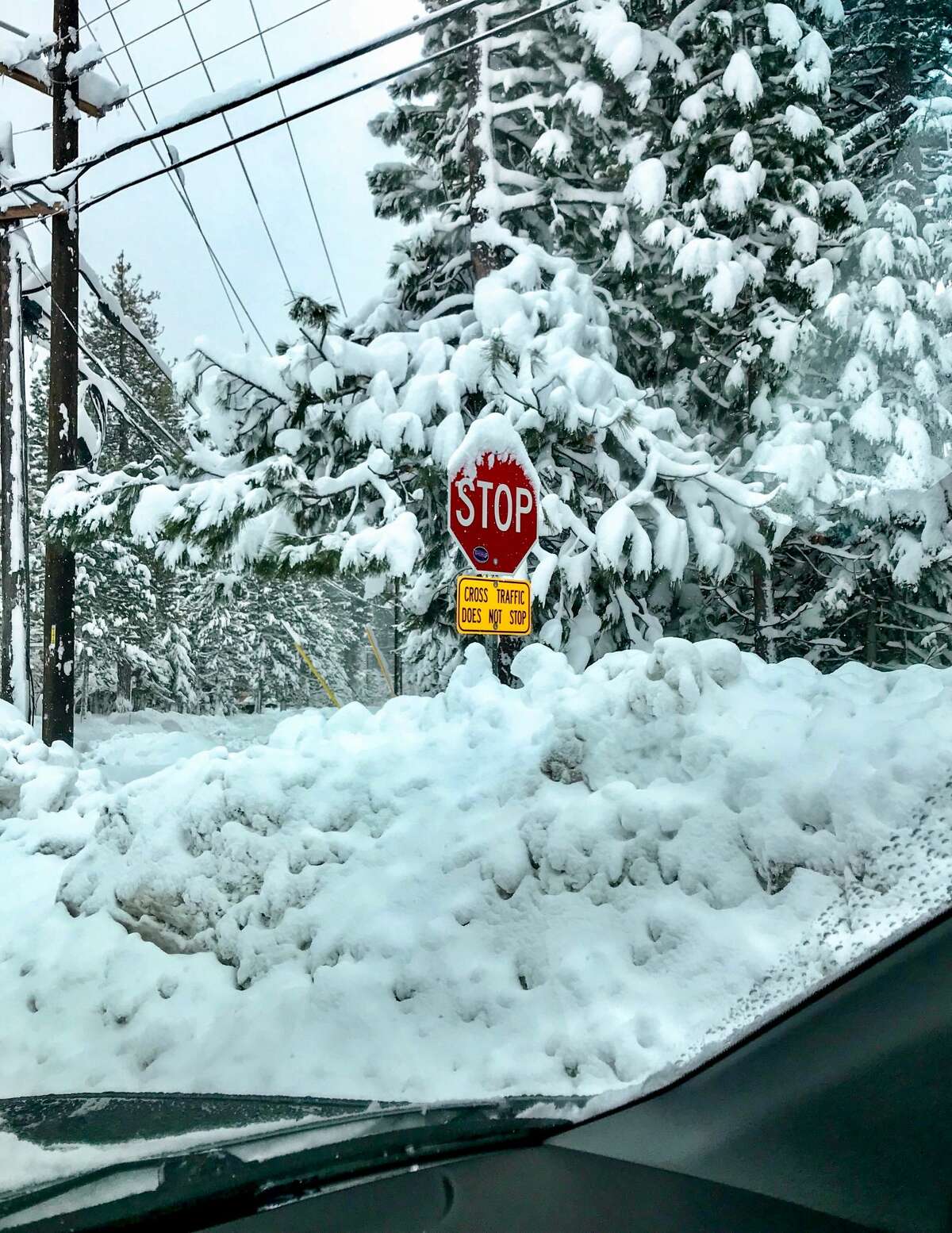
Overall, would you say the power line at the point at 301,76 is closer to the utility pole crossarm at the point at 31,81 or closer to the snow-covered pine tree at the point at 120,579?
the utility pole crossarm at the point at 31,81

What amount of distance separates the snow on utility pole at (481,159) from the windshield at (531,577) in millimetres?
64

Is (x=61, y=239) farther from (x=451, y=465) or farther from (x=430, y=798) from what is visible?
(x=430, y=798)

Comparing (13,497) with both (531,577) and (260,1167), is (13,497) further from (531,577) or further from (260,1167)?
(260,1167)

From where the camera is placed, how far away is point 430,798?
A: 556 cm

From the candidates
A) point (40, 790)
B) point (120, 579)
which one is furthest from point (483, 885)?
point (120, 579)

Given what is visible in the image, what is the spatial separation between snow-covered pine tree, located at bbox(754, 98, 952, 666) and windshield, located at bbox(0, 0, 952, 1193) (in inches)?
2.0

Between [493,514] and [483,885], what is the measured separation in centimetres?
273

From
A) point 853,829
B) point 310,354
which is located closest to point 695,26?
point 310,354

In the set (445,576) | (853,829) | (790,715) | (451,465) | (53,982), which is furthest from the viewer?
(445,576)

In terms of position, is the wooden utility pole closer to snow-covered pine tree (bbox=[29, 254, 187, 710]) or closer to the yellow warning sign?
the yellow warning sign

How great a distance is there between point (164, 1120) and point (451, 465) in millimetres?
4941

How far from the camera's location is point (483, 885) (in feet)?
15.9

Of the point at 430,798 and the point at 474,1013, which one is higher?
the point at 430,798

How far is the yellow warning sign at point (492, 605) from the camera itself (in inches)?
237
